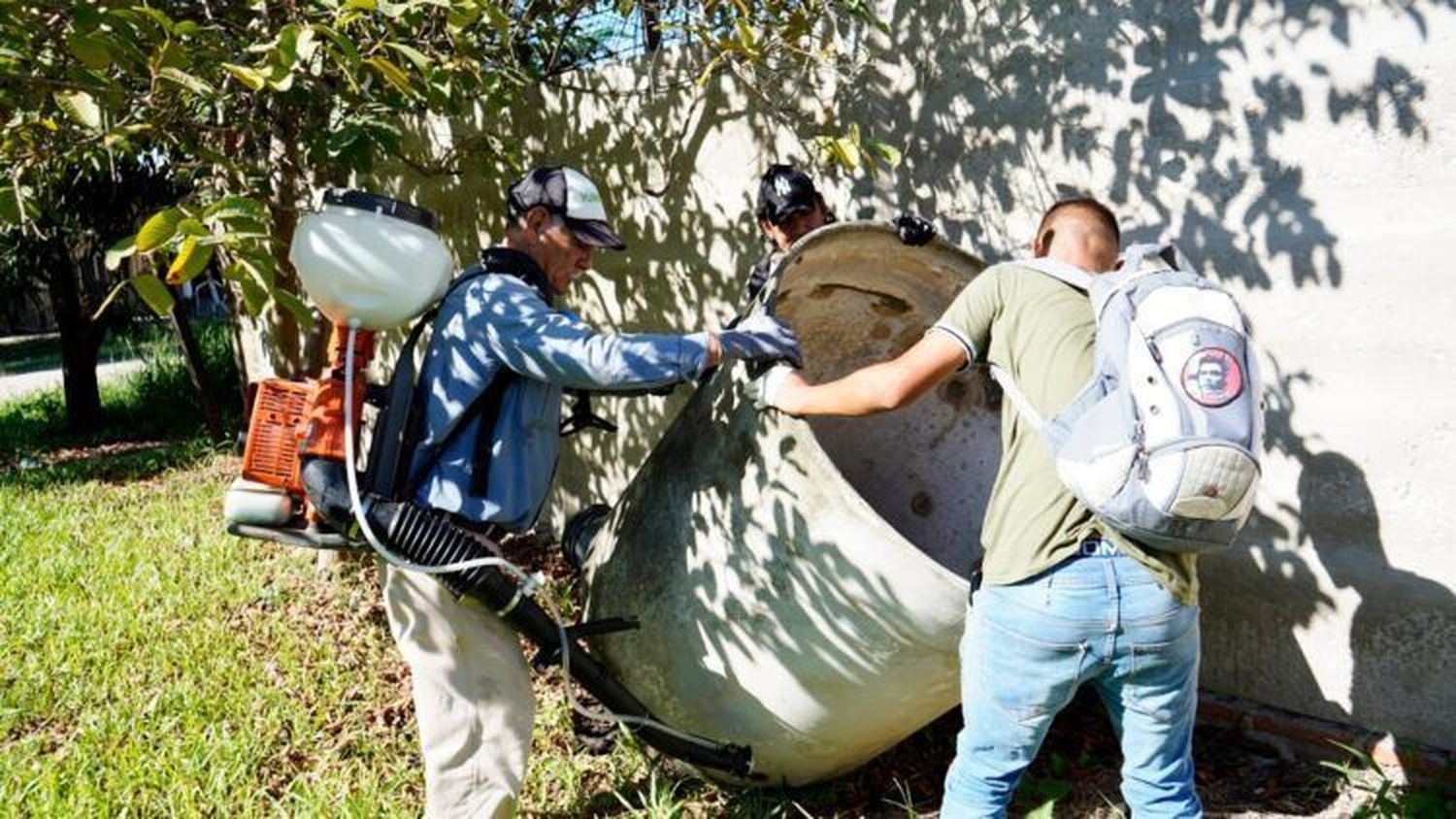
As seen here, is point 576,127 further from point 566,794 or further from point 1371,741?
point 1371,741

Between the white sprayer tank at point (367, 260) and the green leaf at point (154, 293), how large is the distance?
1.95 feet

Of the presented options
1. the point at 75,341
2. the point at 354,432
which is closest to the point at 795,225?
the point at 354,432

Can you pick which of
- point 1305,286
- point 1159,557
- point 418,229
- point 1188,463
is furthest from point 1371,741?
point 418,229

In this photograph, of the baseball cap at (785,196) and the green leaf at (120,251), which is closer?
the green leaf at (120,251)

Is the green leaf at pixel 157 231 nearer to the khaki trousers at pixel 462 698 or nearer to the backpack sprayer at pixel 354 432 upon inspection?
the backpack sprayer at pixel 354 432

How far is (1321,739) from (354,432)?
265 cm

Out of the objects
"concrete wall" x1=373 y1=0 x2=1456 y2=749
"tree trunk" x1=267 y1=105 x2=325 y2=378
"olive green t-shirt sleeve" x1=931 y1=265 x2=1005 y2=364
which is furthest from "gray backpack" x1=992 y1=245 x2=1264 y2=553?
"tree trunk" x1=267 y1=105 x2=325 y2=378

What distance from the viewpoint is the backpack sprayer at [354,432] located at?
241cm

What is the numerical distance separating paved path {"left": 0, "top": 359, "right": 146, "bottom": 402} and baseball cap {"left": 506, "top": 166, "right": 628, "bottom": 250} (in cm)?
1117

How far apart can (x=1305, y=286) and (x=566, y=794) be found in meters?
2.43

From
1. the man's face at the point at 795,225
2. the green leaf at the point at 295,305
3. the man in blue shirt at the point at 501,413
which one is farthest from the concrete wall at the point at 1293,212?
the green leaf at the point at 295,305

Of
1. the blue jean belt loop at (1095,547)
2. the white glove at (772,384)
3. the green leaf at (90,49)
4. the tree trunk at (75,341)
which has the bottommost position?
the tree trunk at (75,341)

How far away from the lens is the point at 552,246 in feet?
8.87

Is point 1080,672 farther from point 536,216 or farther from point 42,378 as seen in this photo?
point 42,378
